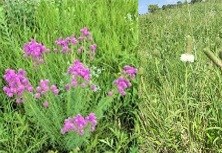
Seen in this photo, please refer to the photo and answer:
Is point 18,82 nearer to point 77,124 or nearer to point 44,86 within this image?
point 44,86

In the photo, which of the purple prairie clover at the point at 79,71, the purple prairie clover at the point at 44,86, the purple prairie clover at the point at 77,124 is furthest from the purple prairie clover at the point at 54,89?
the purple prairie clover at the point at 77,124

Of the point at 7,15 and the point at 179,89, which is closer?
the point at 179,89

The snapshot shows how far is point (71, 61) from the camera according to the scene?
321cm

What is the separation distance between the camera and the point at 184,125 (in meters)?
2.56

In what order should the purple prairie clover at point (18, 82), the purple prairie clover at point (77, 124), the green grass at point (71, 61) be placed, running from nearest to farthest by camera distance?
the purple prairie clover at point (77, 124)
the purple prairie clover at point (18, 82)
the green grass at point (71, 61)

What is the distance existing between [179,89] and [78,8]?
7.23 feet

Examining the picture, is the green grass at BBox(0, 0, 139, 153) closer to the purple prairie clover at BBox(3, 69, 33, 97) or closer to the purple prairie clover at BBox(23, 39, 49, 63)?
the purple prairie clover at BBox(23, 39, 49, 63)

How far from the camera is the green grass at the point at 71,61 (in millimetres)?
2867

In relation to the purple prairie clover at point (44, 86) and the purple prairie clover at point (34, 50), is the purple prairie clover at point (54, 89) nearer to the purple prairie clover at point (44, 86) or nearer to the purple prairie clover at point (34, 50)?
the purple prairie clover at point (44, 86)

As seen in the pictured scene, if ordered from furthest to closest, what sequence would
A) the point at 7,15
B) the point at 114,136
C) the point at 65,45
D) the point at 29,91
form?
the point at 7,15, the point at 65,45, the point at 114,136, the point at 29,91

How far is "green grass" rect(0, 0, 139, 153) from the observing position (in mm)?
2867

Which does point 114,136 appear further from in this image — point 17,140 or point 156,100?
point 17,140

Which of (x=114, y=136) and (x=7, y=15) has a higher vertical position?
(x=7, y=15)

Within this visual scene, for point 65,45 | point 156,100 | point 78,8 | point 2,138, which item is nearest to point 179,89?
point 156,100
